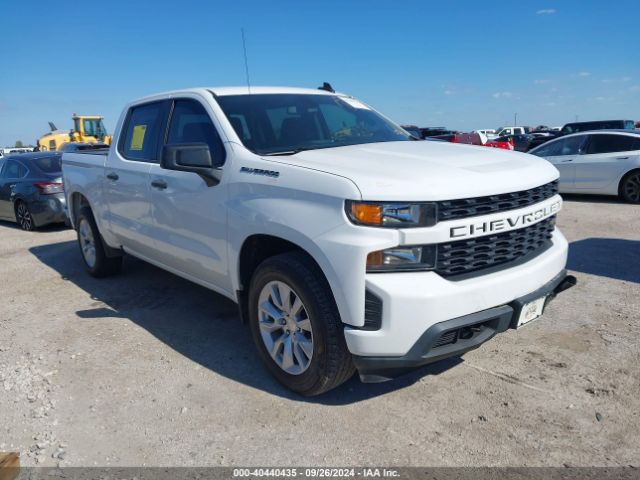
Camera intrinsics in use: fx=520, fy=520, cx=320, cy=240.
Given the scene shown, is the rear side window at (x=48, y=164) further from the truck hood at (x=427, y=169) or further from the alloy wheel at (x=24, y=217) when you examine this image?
the truck hood at (x=427, y=169)

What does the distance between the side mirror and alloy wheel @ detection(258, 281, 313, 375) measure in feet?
3.01

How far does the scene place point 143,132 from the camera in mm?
4781

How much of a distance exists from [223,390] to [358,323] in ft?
4.09

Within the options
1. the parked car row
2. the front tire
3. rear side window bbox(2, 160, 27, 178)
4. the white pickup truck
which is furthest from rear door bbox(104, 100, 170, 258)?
rear side window bbox(2, 160, 27, 178)

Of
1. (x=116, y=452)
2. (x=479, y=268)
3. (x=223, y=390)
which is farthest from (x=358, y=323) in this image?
(x=116, y=452)

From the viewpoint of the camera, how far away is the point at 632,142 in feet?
33.6

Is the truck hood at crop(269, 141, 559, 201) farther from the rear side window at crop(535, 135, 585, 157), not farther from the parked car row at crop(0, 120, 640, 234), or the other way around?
the rear side window at crop(535, 135, 585, 157)

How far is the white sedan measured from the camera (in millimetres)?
10164

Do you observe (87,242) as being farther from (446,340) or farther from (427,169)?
(446,340)

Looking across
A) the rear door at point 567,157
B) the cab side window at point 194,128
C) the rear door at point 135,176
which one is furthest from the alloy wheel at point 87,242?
the rear door at point 567,157

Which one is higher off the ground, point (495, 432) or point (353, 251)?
point (353, 251)

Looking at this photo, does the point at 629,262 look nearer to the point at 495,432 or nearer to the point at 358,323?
the point at 495,432

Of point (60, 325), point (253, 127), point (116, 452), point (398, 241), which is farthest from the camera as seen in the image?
point (60, 325)

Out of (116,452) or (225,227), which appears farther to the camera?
(225,227)
